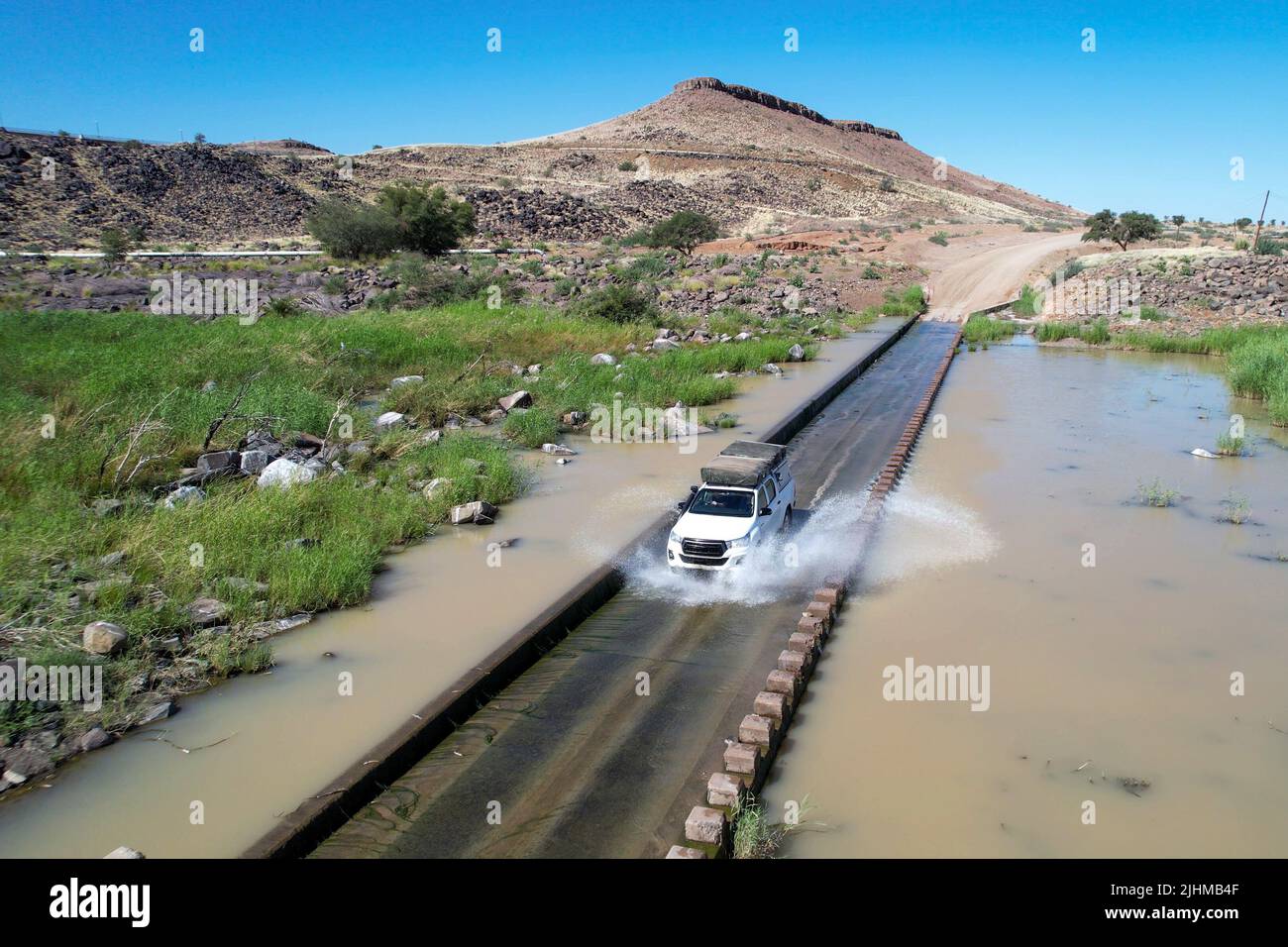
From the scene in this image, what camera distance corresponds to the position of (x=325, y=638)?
9750mm

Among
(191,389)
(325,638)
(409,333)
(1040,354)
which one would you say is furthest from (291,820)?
(1040,354)

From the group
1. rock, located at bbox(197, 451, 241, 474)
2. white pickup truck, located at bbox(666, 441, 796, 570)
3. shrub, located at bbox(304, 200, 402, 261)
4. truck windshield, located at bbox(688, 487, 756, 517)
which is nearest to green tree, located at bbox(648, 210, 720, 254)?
shrub, located at bbox(304, 200, 402, 261)

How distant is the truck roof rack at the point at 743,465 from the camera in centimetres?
1152

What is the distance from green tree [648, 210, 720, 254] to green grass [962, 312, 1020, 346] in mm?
24163

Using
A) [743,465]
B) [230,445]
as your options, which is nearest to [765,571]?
[743,465]

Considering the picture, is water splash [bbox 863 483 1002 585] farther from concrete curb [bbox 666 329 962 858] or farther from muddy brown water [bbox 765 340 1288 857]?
concrete curb [bbox 666 329 962 858]

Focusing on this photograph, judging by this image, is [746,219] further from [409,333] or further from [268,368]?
[268,368]

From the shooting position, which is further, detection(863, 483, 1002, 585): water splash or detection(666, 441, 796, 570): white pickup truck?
detection(863, 483, 1002, 585): water splash

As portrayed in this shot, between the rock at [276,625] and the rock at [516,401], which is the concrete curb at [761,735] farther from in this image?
the rock at [516,401]

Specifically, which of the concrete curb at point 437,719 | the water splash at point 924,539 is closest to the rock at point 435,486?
the concrete curb at point 437,719

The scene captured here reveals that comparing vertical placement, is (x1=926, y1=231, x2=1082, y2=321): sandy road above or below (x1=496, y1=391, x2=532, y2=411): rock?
above

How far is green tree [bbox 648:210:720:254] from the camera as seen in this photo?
58.4 m

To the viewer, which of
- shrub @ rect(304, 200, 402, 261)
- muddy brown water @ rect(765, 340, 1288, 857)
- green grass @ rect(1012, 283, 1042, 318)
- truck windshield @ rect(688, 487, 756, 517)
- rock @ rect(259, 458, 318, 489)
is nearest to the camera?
muddy brown water @ rect(765, 340, 1288, 857)
